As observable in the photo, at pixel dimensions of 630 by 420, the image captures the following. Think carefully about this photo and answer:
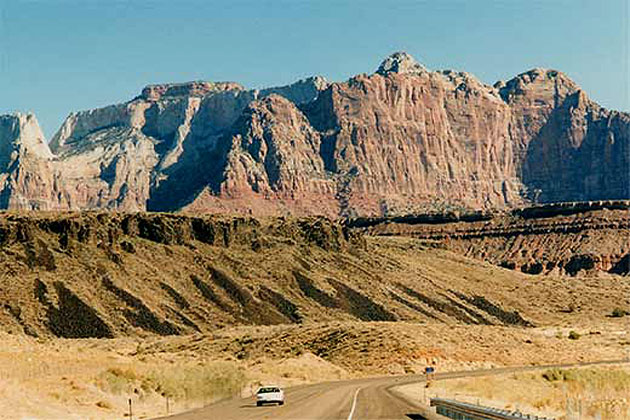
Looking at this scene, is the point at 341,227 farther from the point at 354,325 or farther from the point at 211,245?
the point at 354,325

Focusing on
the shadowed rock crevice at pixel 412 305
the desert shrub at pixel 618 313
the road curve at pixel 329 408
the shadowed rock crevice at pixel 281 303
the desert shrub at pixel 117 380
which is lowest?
the desert shrub at pixel 618 313

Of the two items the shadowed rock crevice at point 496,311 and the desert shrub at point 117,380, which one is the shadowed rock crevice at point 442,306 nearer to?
the shadowed rock crevice at point 496,311

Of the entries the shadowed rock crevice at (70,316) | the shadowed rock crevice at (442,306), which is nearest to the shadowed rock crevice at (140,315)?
the shadowed rock crevice at (70,316)

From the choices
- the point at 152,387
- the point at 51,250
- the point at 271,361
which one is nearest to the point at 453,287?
the point at 51,250

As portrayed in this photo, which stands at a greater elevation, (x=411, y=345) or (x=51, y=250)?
(x=51, y=250)

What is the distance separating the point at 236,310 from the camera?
131625 mm

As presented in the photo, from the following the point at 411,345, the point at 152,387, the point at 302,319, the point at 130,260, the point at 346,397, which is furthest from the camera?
the point at 130,260

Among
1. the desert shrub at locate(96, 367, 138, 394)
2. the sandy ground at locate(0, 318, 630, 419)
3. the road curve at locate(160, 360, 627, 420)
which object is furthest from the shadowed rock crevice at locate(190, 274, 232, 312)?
the desert shrub at locate(96, 367, 138, 394)

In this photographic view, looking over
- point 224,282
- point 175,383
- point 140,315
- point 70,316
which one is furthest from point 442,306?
point 175,383

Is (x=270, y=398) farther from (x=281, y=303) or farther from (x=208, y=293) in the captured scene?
(x=281, y=303)

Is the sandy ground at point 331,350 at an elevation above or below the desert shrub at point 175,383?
below

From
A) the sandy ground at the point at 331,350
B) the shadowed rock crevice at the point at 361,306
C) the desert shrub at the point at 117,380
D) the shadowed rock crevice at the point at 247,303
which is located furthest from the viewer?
the shadowed rock crevice at the point at 361,306

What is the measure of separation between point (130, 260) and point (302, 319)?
2789cm

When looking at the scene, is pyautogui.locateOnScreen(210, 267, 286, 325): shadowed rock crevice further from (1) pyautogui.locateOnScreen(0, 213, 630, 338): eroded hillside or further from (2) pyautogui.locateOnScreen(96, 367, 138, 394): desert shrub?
(2) pyautogui.locateOnScreen(96, 367, 138, 394): desert shrub
